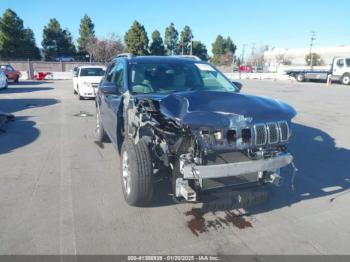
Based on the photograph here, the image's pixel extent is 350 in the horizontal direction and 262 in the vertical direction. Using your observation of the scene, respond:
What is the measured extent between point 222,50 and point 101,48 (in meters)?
36.6

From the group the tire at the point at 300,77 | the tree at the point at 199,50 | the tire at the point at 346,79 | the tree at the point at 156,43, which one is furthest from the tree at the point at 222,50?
the tire at the point at 346,79

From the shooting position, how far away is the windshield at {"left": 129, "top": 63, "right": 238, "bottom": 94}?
5.01 m

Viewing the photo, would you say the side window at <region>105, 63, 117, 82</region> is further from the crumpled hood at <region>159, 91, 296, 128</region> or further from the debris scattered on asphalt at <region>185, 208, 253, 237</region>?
the debris scattered on asphalt at <region>185, 208, 253, 237</region>

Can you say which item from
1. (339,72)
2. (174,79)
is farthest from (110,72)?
(339,72)

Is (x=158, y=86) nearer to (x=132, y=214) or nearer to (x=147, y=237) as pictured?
(x=132, y=214)

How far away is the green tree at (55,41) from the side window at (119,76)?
61.8 m

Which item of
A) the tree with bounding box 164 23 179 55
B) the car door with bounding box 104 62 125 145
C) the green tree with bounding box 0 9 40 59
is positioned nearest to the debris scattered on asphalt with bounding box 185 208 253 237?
the car door with bounding box 104 62 125 145

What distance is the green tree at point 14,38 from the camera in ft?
172

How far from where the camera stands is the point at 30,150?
22.2 ft

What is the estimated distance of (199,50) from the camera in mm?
82625

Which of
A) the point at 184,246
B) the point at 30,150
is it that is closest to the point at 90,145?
the point at 30,150

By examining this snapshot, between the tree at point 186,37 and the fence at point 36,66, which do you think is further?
the tree at point 186,37

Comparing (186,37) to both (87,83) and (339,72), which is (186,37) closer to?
(339,72)

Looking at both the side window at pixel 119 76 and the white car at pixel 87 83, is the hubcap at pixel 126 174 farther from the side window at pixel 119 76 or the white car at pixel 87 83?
the white car at pixel 87 83
